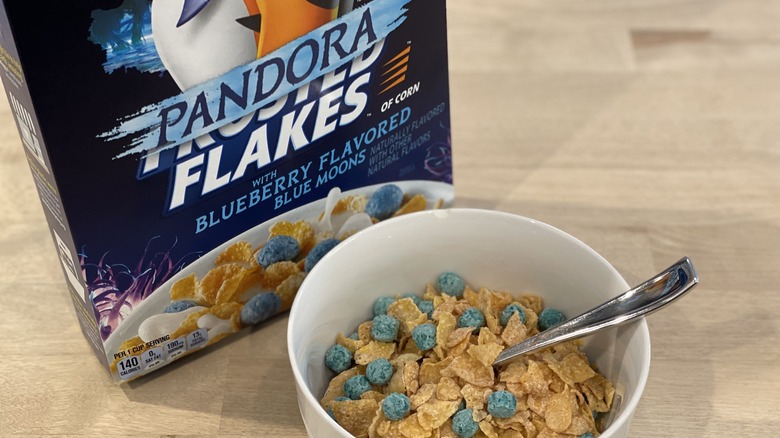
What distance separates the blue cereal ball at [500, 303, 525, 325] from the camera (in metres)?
0.79

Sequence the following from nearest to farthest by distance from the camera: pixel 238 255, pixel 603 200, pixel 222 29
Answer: pixel 222 29
pixel 238 255
pixel 603 200

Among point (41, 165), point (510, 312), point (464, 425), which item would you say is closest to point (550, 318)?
point (510, 312)

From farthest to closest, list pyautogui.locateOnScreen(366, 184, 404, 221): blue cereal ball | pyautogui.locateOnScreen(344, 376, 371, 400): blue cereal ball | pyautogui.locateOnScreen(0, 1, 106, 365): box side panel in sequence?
1. pyautogui.locateOnScreen(366, 184, 404, 221): blue cereal ball
2. pyautogui.locateOnScreen(344, 376, 371, 400): blue cereal ball
3. pyautogui.locateOnScreen(0, 1, 106, 365): box side panel

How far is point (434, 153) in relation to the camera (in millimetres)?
888

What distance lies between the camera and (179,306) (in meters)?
0.80

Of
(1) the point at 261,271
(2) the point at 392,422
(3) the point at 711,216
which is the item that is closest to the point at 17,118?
(1) the point at 261,271

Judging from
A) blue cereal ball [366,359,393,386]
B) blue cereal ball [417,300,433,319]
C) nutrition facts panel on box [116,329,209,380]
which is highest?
blue cereal ball [417,300,433,319]

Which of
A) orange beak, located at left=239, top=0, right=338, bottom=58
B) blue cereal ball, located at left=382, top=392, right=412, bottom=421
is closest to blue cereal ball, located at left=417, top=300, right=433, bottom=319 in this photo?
blue cereal ball, located at left=382, top=392, right=412, bottom=421

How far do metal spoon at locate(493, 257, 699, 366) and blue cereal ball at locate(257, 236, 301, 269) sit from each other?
0.64 feet

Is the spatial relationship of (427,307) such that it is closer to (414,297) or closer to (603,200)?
(414,297)

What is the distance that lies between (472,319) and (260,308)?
18 cm

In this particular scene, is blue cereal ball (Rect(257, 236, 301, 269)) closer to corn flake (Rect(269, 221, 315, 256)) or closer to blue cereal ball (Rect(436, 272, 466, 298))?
corn flake (Rect(269, 221, 315, 256))

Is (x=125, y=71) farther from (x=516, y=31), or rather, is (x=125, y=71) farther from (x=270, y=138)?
(x=516, y=31)

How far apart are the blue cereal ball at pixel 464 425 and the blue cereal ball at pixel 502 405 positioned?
15 millimetres
